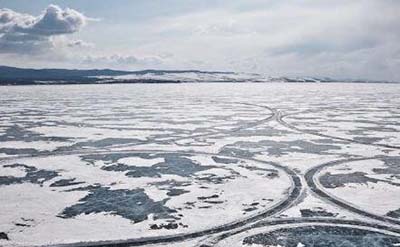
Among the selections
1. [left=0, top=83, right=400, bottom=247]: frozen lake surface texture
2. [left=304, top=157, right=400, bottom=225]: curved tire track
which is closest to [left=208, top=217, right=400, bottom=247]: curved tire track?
[left=0, top=83, right=400, bottom=247]: frozen lake surface texture

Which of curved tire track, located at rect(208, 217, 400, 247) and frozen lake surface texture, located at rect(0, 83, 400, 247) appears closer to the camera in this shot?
frozen lake surface texture, located at rect(0, 83, 400, 247)

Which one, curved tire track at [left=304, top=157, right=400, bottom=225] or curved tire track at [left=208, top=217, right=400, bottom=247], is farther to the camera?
curved tire track at [left=304, top=157, right=400, bottom=225]

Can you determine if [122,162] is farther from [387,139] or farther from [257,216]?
[387,139]

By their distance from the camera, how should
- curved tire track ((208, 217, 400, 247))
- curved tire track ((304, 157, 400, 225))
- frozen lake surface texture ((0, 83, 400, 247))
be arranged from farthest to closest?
1. curved tire track ((304, 157, 400, 225))
2. curved tire track ((208, 217, 400, 247))
3. frozen lake surface texture ((0, 83, 400, 247))

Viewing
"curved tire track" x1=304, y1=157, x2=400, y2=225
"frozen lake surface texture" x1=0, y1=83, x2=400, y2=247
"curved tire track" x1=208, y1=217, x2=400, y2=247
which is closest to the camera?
"frozen lake surface texture" x1=0, y1=83, x2=400, y2=247

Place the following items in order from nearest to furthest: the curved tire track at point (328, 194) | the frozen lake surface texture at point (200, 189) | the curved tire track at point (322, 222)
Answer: the frozen lake surface texture at point (200, 189) → the curved tire track at point (322, 222) → the curved tire track at point (328, 194)

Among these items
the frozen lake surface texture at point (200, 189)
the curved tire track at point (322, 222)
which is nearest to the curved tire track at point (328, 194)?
the frozen lake surface texture at point (200, 189)

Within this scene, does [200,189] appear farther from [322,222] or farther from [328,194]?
[322,222]

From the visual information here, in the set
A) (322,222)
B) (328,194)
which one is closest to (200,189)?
(328,194)

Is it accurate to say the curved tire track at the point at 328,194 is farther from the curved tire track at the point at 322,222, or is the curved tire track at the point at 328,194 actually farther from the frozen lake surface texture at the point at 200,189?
the curved tire track at the point at 322,222

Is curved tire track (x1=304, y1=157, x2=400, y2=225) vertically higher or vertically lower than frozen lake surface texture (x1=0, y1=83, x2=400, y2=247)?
higher

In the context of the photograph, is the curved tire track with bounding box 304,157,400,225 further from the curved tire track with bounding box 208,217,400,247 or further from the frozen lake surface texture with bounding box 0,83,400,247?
the curved tire track with bounding box 208,217,400,247
